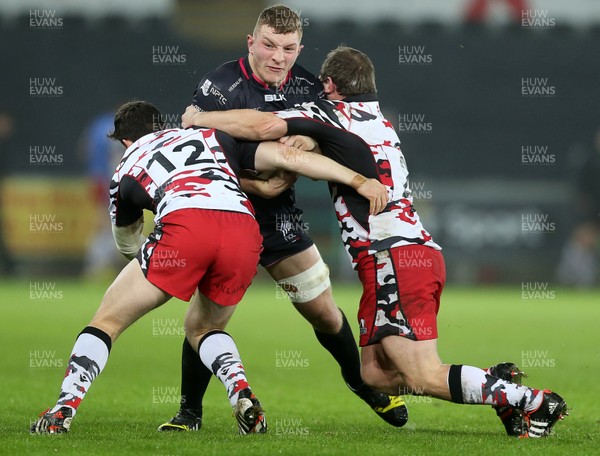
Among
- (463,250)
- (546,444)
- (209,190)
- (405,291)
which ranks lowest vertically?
(463,250)

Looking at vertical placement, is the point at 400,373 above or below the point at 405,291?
below

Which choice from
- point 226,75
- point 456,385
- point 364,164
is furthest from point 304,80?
point 456,385

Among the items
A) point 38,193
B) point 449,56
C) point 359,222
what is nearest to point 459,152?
point 449,56

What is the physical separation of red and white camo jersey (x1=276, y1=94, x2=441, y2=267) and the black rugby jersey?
1.74ft

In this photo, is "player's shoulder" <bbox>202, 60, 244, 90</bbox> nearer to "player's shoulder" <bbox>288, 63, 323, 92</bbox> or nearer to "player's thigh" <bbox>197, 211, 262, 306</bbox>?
"player's shoulder" <bbox>288, 63, 323, 92</bbox>

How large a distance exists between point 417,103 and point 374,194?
15.1 metres

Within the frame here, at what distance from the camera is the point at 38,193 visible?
17922 mm

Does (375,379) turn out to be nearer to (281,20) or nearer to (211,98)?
(211,98)

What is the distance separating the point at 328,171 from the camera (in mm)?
6023

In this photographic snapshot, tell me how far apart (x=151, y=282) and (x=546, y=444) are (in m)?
2.02

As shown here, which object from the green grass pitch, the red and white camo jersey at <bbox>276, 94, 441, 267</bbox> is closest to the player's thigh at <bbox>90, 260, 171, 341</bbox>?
the green grass pitch

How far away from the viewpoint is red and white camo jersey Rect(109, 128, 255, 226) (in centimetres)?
571

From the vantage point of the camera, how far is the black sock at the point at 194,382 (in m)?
6.44

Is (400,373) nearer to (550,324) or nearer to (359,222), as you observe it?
(359,222)
